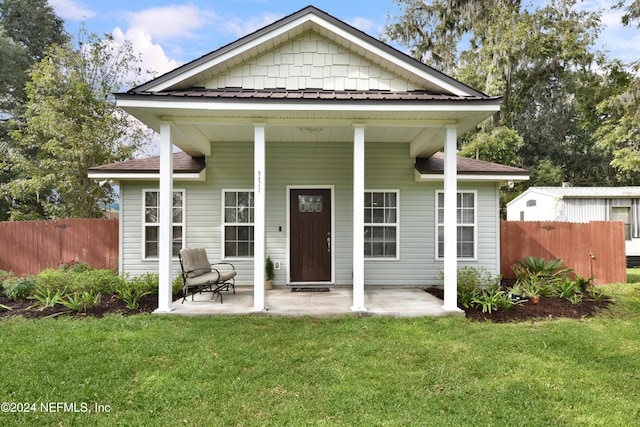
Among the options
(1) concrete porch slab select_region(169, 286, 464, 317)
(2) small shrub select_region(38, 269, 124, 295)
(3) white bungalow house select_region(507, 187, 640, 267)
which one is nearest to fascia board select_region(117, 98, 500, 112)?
(1) concrete porch slab select_region(169, 286, 464, 317)

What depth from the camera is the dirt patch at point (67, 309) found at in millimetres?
6011

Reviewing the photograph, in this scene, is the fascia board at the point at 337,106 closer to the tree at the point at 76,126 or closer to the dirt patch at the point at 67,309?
the dirt patch at the point at 67,309

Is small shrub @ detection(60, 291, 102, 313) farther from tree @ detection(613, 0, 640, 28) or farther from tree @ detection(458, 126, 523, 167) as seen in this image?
tree @ detection(613, 0, 640, 28)

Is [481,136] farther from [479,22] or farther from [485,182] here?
[485,182]

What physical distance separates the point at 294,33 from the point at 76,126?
10.1 metres

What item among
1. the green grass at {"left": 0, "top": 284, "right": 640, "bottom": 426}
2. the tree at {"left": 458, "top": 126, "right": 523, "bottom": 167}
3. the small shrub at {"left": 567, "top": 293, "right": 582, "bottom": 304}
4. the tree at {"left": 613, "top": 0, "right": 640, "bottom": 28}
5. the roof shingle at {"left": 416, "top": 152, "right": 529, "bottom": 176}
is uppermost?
the tree at {"left": 613, "top": 0, "right": 640, "bottom": 28}

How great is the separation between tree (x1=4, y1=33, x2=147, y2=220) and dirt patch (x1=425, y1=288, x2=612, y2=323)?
12.6m

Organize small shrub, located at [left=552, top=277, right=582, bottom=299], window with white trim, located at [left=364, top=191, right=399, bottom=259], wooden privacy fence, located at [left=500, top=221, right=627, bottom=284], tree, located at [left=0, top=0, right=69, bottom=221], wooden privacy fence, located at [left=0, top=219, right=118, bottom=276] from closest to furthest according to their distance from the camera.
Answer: small shrub, located at [left=552, top=277, right=582, bottom=299]
window with white trim, located at [left=364, top=191, right=399, bottom=259]
wooden privacy fence, located at [left=0, top=219, right=118, bottom=276]
wooden privacy fence, located at [left=500, top=221, right=627, bottom=284]
tree, located at [left=0, top=0, right=69, bottom=221]

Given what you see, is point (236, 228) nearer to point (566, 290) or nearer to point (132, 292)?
point (132, 292)

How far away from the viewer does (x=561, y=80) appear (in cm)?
1889

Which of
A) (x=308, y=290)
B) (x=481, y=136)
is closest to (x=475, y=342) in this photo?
(x=308, y=290)

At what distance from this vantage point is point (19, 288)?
6984mm

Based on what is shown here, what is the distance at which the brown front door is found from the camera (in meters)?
8.42

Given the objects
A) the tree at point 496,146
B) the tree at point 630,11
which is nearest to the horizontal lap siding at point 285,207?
the tree at point 496,146
